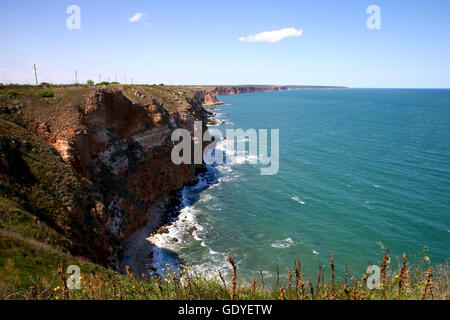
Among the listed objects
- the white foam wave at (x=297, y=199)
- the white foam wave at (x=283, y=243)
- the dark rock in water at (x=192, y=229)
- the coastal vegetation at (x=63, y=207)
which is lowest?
the white foam wave at (x=283, y=243)

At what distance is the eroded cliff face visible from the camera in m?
22.2

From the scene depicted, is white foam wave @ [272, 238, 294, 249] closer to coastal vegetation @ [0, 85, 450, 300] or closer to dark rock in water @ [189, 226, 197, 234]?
coastal vegetation @ [0, 85, 450, 300]

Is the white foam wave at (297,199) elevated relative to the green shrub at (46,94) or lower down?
lower down

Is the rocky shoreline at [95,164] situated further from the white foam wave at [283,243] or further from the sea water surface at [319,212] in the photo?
the white foam wave at [283,243]

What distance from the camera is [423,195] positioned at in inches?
1282

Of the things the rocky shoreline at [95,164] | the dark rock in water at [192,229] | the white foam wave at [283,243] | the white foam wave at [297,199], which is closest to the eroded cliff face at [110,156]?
the rocky shoreline at [95,164]

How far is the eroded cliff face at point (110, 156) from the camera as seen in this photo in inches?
872

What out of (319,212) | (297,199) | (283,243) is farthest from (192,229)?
(319,212)

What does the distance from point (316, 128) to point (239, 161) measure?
3790 centimetres

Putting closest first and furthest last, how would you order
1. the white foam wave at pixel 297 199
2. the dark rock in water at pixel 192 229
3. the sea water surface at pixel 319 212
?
the sea water surface at pixel 319 212
the dark rock in water at pixel 192 229
the white foam wave at pixel 297 199

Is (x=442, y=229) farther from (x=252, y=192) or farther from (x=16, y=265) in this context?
(x=16, y=265)

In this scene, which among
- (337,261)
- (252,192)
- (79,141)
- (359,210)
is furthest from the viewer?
(252,192)

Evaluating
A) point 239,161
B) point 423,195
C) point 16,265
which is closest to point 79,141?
point 16,265

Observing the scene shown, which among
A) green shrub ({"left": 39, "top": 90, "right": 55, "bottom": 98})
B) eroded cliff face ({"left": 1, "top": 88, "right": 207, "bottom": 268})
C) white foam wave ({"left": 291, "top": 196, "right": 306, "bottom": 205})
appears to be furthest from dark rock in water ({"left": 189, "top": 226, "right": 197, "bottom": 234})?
green shrub ({"left": 39, "top": 90, "right": 55, "bottom": 98})
